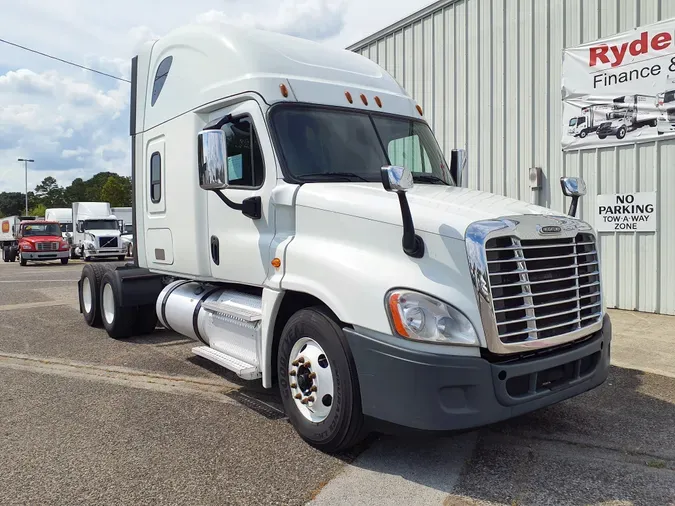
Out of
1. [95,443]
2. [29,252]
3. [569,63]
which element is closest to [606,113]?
[569,63]

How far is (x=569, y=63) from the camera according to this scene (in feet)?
31.3

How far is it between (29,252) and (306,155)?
26327mm

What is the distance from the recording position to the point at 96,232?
27.2 m

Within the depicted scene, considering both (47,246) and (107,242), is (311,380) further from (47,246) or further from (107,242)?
(47,246)

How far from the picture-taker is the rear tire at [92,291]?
8.27 metres

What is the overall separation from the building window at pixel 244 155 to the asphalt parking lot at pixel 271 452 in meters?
1.91

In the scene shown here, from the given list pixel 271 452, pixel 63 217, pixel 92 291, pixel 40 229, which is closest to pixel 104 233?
pixel 40 229

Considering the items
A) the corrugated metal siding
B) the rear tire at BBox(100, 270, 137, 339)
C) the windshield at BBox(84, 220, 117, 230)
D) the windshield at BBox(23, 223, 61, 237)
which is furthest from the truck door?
the windshield at BBox(23, 223, 61, 237)

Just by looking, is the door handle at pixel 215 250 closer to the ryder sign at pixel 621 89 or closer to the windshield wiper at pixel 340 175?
the windshield wiper at pixel 340 175

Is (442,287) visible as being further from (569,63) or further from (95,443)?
(569,63)

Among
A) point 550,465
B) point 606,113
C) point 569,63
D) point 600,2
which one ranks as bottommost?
point 550,465

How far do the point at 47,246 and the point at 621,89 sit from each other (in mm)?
25552

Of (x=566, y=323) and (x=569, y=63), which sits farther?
(x=569, y=63)

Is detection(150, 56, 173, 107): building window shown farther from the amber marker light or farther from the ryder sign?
the ryder sign
